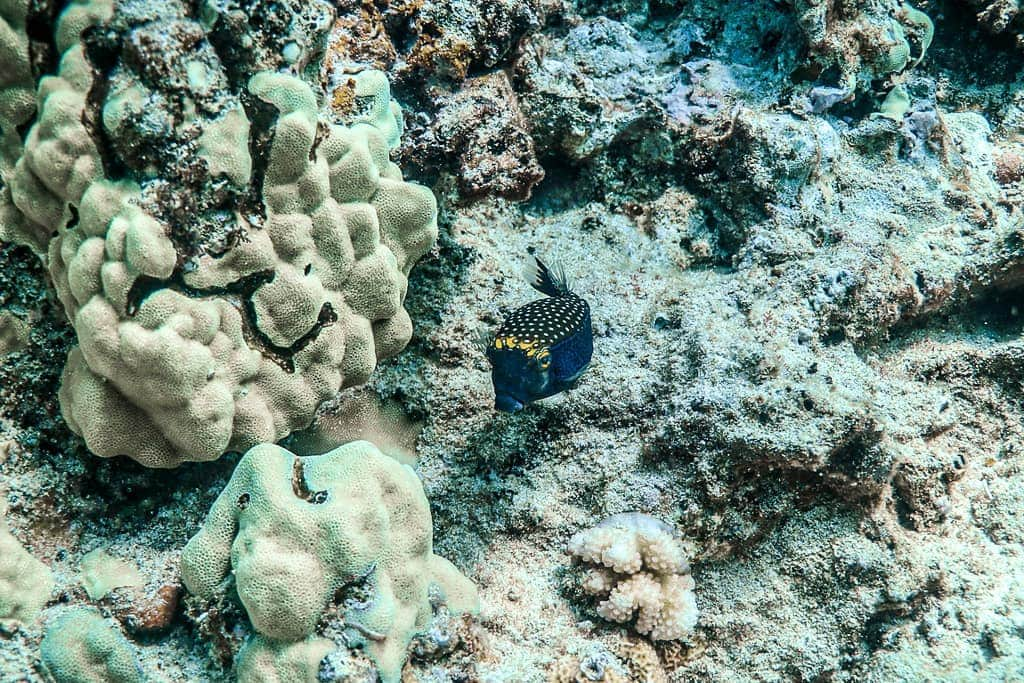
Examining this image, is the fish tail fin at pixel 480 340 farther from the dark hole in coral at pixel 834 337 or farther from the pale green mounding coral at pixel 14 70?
the pale green mounding coral at pixel 14 70

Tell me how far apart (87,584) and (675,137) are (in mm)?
4460

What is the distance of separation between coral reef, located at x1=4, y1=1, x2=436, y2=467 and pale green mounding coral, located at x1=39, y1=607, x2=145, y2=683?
725 mm

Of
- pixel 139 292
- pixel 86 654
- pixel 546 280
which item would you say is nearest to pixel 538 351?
pixel 546 280

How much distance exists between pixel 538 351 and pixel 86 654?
235cm

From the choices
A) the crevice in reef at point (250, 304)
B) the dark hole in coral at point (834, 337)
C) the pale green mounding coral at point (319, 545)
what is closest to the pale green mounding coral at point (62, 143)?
the crevice in reef at point (250, 304)

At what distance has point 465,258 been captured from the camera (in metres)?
4.06

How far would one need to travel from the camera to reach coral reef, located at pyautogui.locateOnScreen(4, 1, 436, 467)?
7.80 ft

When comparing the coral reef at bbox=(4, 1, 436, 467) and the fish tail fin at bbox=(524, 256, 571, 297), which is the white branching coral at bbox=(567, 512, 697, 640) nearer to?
the fish tail fin at bbox=(524, 256, 571, 297)

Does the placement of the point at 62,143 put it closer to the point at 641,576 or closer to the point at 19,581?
the point at 19,581

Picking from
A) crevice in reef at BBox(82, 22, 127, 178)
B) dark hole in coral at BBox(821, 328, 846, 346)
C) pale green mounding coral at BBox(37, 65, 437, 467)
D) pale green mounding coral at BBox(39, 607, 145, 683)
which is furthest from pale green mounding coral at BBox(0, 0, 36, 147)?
dark hole in coral at BBox(821, 328, 846, 346)

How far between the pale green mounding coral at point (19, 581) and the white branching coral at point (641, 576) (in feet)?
8.24

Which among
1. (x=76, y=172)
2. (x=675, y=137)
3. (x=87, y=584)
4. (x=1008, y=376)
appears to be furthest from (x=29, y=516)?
(x=1008, y=376)

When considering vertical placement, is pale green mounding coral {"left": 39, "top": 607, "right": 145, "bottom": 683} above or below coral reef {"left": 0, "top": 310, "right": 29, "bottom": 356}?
below

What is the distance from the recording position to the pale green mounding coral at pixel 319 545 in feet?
7.73
